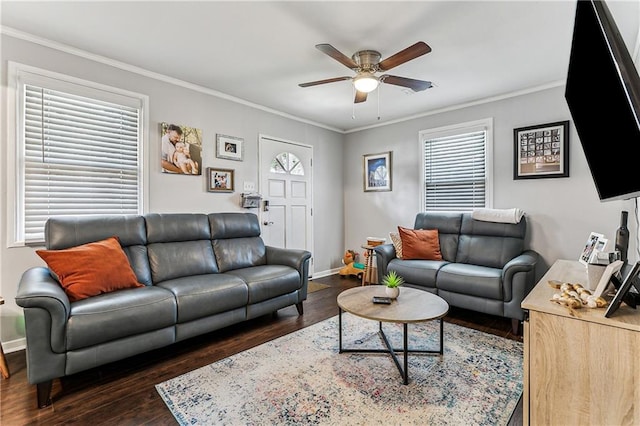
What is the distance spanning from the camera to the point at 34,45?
8.18ft

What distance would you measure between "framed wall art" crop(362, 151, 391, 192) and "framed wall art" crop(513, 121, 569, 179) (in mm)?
1717

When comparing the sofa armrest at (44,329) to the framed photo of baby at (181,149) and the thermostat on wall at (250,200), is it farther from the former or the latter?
the thermostat on wall at (250,200)

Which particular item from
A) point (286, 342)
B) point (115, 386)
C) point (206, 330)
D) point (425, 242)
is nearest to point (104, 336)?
point (115, 386)

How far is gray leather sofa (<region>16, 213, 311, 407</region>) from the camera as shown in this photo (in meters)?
1.77

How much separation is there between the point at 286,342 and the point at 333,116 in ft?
10.8

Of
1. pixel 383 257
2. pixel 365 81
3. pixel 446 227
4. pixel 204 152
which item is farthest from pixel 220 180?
pixel 446 227

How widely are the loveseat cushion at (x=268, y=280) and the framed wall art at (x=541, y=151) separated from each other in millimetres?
2873

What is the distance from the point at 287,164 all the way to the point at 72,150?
2.50 metres

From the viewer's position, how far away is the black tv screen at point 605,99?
0.96 meters

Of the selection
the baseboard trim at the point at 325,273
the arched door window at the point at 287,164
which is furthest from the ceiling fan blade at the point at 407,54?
the baseboard trim at the point at 325,273

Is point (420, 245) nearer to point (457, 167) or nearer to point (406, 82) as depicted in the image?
point (457, 167)

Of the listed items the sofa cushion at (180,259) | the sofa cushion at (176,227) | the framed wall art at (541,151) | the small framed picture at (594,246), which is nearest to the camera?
the small framed picture at (594,246)

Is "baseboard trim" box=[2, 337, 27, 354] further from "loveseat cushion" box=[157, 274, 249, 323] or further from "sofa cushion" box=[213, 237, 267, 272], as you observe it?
"sofa cushion" box=[213, 237, 267, 272]

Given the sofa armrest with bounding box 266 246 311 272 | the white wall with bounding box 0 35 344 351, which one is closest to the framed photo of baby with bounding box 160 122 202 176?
the white wall with bounding box 0 35 344 351
